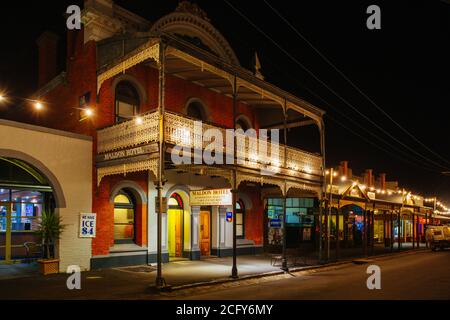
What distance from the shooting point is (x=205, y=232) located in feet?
64.3

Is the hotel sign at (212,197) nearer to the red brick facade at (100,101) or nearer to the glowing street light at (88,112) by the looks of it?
the red brick facade at (100,101)

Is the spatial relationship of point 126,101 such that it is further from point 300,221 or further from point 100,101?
point 300,221

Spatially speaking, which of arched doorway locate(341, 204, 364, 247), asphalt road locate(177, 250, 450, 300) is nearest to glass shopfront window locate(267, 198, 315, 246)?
arched doorway locate(341, 204, 364, 247)

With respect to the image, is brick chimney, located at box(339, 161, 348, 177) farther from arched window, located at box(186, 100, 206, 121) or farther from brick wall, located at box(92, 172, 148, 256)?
brick wall, located at box(92, 172, 148, 256)

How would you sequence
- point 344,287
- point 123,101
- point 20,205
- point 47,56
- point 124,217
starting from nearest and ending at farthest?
1. point 344,287
2. point 20,205
3. point 124,217
4. point 123,101
5. point 47,56

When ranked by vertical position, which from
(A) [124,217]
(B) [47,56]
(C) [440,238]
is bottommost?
(C) [440,238]

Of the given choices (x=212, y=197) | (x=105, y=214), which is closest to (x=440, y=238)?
(x=212, y=197)

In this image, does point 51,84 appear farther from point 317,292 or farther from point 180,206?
point 317,292

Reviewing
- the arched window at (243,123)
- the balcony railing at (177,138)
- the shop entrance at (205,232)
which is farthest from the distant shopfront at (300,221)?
the balcony railing at (177,138)

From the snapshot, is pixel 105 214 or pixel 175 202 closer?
pixel 105 214

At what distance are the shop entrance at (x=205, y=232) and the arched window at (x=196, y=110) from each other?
433 cm

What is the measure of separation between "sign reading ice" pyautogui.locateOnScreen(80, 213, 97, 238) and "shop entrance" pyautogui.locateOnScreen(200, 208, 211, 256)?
5858mm

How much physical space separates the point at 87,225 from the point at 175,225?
193 inches
